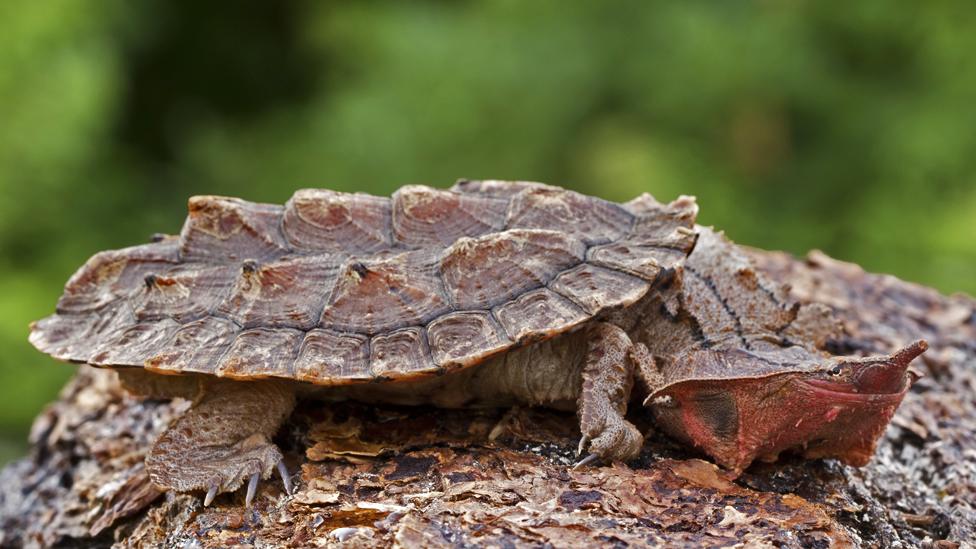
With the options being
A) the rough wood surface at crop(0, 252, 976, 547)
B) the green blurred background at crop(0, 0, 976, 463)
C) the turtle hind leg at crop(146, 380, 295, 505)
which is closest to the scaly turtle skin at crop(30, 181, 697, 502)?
the turtle hind leg at crop(146, 380, 295, 505)

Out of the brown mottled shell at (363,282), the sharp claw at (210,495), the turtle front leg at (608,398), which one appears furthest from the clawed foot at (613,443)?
the sharp claw at (210,495)

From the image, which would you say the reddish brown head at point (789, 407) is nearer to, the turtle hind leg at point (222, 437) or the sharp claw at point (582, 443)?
the sharp claw at point (582, 443)

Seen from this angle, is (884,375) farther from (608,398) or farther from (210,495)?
(210,495)

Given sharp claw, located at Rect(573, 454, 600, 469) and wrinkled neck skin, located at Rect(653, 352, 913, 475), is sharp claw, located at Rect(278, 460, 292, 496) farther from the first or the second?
wrinkled neck skin, located at Rect(653, 352, 913, 475)

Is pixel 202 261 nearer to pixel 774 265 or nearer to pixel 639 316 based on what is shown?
pixel 639 316

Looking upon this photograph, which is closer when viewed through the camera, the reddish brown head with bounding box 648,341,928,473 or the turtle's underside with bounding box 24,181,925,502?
the reddish brown head with bounding box 648,341,928,473

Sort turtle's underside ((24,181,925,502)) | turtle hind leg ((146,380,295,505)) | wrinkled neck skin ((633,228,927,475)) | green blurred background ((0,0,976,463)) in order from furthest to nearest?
green blurred background ((0,0,976,463)) → turtle hind leg ((146,380,295,505)) → turtle's underside ((24,181,925,502)) → wrinkled neck skin ((633,228,927,475))

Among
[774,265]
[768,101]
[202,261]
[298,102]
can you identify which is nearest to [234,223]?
[202,261]

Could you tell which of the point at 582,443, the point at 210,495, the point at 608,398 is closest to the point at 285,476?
the point at 210,495
